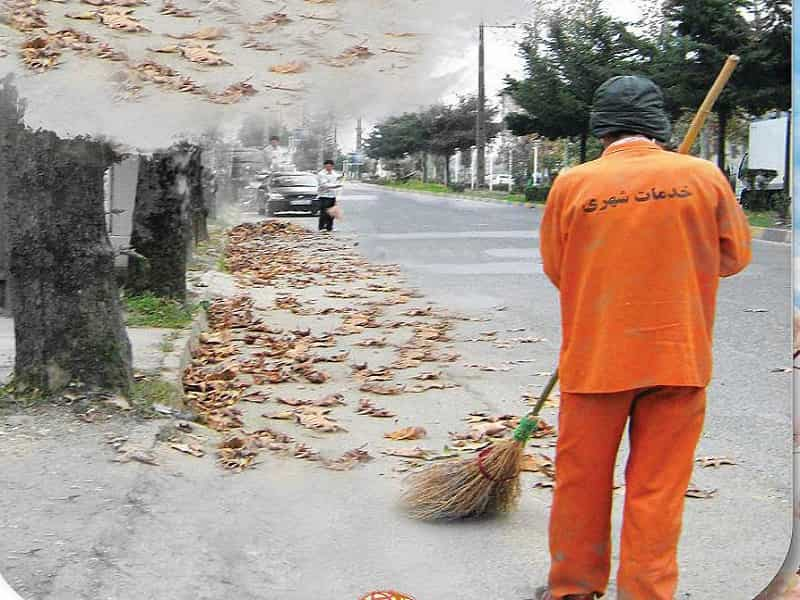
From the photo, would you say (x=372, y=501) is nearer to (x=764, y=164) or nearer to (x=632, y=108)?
(x=632, y=108)

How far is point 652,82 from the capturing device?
8.50ft

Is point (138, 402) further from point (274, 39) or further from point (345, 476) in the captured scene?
point (274, 39)

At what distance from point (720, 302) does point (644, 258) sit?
2.82 ft

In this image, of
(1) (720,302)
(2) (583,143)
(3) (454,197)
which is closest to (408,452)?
(3) (454,197)

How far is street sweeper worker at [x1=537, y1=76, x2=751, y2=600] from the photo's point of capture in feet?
8.16

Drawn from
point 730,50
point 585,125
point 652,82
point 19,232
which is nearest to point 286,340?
point 19,232

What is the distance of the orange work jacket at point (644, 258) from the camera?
8.12 ft

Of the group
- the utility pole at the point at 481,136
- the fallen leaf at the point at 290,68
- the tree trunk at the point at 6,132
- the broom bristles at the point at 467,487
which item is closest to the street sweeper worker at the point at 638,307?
the utility pole at the point at 481,136

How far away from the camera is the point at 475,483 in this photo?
2.99 metres

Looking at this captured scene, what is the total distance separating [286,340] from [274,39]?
758 mm

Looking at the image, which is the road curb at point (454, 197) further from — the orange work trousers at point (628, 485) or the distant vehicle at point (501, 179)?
the orange work trousers at point (628, 485)

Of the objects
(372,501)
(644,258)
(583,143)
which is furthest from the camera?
(372,501)

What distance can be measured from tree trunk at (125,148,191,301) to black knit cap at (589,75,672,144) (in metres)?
1.02

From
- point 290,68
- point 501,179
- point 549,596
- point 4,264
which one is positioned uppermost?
point 290,68
